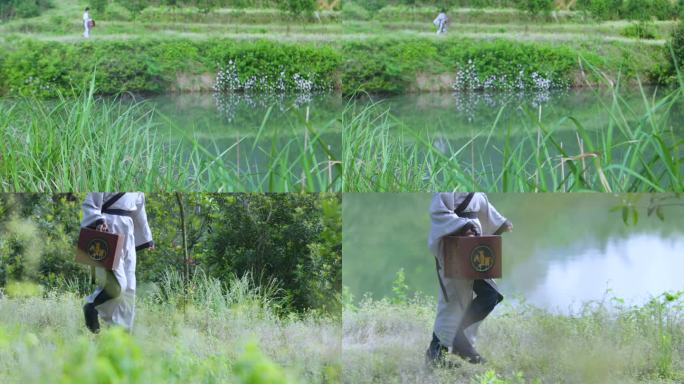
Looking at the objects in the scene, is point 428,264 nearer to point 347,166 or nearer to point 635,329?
point 635,329

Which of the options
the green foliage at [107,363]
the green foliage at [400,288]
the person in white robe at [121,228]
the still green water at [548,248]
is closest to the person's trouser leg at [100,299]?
the person in white robe at [121,228]

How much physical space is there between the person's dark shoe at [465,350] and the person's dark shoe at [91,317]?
1299 mm

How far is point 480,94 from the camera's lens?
14344mm

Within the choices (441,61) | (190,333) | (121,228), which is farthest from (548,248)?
(441,61)

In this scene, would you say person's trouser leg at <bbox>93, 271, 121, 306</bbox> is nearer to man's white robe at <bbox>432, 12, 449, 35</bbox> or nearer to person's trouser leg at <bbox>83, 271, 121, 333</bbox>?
person's trouser leg at <bbox>83, 271, 121, 333</bbox>

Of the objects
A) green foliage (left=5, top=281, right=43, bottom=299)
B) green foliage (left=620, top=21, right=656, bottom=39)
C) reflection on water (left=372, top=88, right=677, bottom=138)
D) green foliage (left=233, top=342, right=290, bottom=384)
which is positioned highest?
green foliage (left=620, top=21, right=656, bottom=39)

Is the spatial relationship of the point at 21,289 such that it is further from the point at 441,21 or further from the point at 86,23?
the point at 441,21

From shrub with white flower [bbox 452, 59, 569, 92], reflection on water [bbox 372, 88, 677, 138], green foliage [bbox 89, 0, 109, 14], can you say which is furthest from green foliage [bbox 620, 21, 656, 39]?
green foliage [bbox 89, 0, 109, 14]

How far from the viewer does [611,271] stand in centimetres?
354

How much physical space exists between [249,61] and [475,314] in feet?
30.9

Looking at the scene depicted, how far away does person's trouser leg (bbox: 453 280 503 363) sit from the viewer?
352cm

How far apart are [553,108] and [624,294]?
10.3m

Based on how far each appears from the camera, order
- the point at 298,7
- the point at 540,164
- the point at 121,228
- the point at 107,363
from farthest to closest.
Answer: the point at 298,7 → the point at 540,164 → the point at 121,228 → the point at 107,363

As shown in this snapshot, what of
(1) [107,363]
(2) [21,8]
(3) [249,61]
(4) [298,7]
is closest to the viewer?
(1) [107,363]
